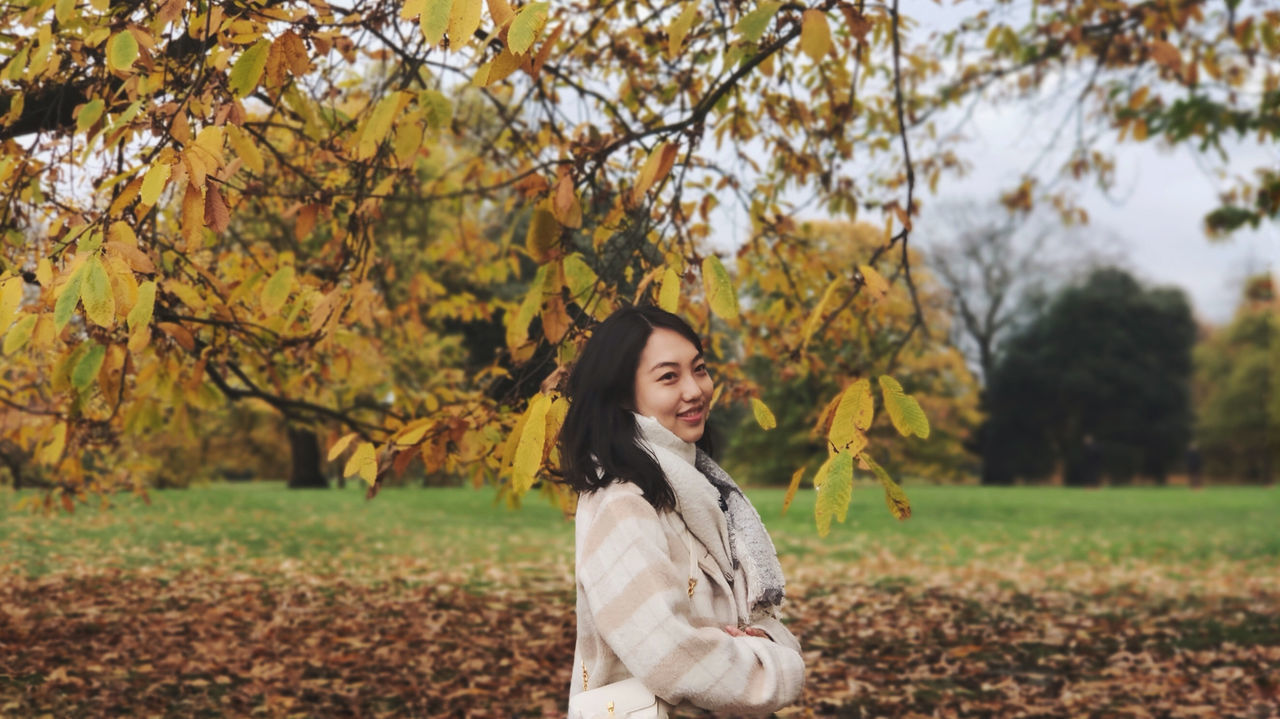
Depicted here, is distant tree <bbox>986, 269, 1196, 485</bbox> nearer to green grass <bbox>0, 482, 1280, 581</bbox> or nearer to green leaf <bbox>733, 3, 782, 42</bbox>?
green grass <bbox>0, 482, 1280, 581</bbox>

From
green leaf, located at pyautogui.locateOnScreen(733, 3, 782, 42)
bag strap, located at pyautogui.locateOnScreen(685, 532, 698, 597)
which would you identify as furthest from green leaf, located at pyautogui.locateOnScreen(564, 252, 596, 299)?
bag strap, located at pyautogui.locateOnScreen(685, 532, 698, 597)

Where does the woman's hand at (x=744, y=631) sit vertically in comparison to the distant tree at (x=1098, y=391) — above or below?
below

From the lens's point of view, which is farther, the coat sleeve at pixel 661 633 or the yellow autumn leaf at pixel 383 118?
the yellow autumn leaf at pixel 383 118

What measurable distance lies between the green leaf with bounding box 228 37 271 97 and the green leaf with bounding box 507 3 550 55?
81 centimetres

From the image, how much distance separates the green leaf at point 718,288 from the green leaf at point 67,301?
1340mm

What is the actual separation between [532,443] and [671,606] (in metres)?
0.58

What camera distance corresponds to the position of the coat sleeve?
5.40 feet

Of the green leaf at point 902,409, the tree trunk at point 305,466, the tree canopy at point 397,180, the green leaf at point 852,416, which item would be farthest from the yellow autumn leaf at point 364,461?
the tree trunk at point 305,466

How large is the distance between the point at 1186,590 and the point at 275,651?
319 inches

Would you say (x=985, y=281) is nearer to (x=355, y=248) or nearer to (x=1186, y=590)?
(x=1186, y=590)

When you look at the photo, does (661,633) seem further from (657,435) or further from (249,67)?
(249,67)

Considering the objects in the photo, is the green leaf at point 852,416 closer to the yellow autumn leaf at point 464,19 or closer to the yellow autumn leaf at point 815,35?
the yellow autumn leaf at point 815,35

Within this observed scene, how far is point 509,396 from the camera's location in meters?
3.38

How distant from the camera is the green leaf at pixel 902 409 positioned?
1.98 meters
